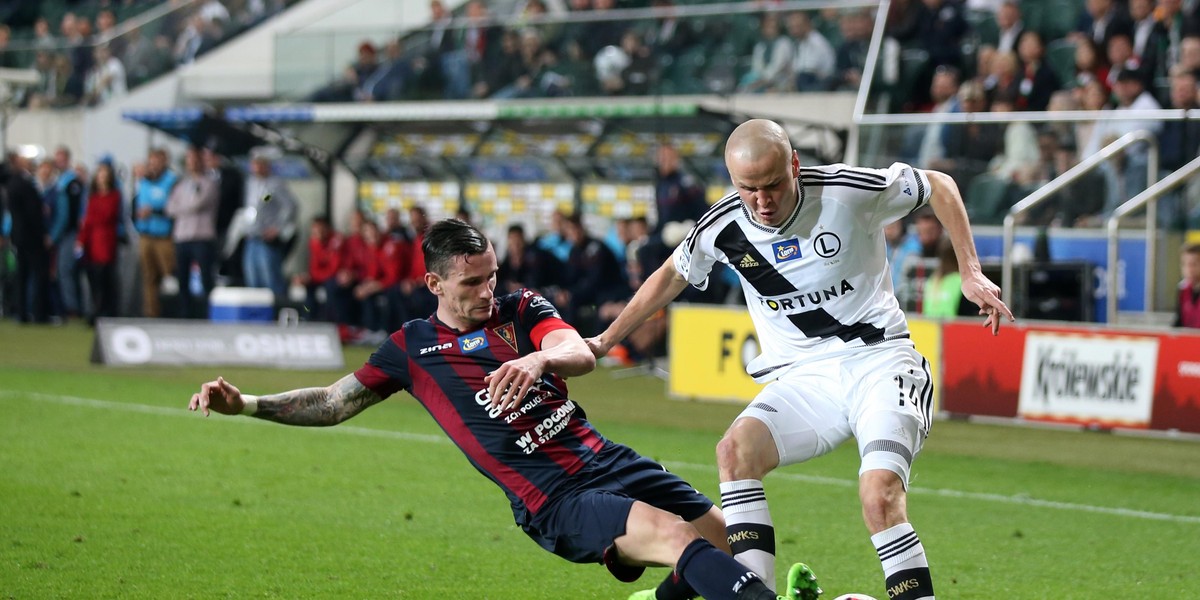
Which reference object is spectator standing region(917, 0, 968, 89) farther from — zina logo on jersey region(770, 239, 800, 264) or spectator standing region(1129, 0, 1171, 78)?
zina logo on jersey region(770, 239, 800, 264)

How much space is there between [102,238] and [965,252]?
18387mm

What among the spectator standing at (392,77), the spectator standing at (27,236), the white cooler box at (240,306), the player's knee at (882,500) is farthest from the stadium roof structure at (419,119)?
the player's knee at (882,500)

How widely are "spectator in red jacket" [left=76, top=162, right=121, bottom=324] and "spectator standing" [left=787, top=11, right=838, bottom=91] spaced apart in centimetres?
985

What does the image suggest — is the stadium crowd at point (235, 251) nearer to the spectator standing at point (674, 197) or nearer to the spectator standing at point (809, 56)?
the spectator standing at point (674, 197)

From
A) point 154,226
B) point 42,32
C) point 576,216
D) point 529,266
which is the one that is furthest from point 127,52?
point 576,216

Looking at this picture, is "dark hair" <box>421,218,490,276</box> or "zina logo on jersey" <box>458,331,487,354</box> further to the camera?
"zina logo on jersey" <box>458,331,487,354</box>

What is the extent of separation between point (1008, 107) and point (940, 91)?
1.09 m

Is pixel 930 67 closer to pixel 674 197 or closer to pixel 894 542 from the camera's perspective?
pixel 674 197

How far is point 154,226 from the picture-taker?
21578 millimetres

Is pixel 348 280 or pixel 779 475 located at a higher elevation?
pixel 348 280

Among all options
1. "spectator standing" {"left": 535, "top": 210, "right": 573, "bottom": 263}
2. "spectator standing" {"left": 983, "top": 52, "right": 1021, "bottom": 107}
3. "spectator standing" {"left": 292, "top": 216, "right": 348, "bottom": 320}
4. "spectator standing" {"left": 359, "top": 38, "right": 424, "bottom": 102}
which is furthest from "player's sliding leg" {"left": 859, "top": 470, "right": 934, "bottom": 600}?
"spectator standing" {"left": 359, "top": 38, "right": 424, "bottom": 102}

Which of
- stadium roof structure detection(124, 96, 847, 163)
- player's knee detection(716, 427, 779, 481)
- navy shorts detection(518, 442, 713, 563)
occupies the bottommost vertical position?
navy shorts detection(518, 442, 713, 563)

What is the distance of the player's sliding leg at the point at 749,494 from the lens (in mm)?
5242

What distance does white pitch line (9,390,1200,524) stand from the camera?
8758 millimetres
